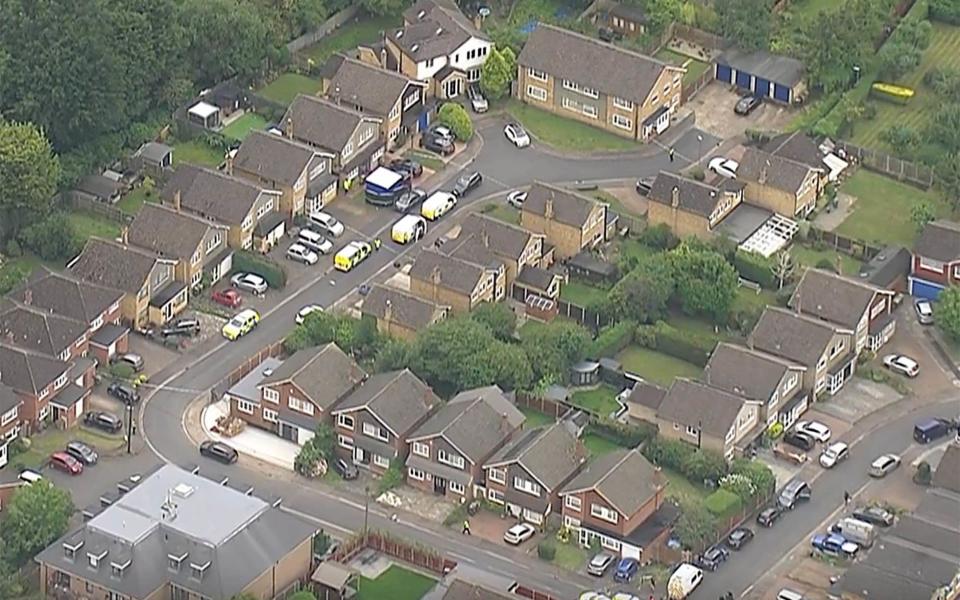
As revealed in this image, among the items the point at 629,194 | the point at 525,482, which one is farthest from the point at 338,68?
the point at 525,482

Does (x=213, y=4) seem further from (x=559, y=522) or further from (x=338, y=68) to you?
(x=559, y=522)

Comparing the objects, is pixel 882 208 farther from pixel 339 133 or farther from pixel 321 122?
pixel 321 122

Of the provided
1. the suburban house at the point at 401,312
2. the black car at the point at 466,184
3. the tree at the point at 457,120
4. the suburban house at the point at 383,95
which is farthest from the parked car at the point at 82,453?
the tree at the point at 457,120

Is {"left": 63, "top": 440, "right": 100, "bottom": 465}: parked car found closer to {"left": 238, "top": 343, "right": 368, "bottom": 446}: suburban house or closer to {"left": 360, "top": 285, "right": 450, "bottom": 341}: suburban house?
{"left": 238, "top": 343, "right": 368, "bottom": 446}: suburban house

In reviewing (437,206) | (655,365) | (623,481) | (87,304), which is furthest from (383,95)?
(623,481)

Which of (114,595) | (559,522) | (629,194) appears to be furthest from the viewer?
(629,194)

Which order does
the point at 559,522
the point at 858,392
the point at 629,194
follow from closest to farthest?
1. the point at 559,522
2. the point at 858,392
3. the point at 629,194
